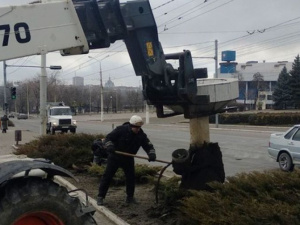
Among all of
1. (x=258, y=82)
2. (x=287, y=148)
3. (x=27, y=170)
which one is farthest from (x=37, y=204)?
(x=258, y=82)

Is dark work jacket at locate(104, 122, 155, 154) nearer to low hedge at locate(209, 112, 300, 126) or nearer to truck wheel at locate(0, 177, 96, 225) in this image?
truck wheel at locate(0, 177, 96, 225)

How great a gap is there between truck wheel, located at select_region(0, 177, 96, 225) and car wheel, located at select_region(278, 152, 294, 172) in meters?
10.3

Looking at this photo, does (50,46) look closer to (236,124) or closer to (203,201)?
(203,201)

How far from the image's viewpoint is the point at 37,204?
4.05m

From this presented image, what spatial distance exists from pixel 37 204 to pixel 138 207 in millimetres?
3941

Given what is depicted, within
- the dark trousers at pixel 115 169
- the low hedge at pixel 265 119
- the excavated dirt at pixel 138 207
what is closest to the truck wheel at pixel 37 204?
the excavated dirt at pixel 138 207

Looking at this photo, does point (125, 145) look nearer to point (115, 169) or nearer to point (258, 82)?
point (115, 169)

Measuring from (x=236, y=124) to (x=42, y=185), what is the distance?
43391 millimetres

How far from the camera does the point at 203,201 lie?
5.24 m

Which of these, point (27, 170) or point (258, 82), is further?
point (258, 82)

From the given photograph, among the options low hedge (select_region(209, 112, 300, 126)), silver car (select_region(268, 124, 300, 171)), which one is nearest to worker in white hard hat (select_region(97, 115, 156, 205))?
silver car (select_region(268, 124, 300, 171))

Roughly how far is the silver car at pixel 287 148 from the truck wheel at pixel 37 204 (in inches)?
405

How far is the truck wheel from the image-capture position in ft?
13.0

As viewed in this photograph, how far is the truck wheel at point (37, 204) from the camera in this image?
13.0ft
